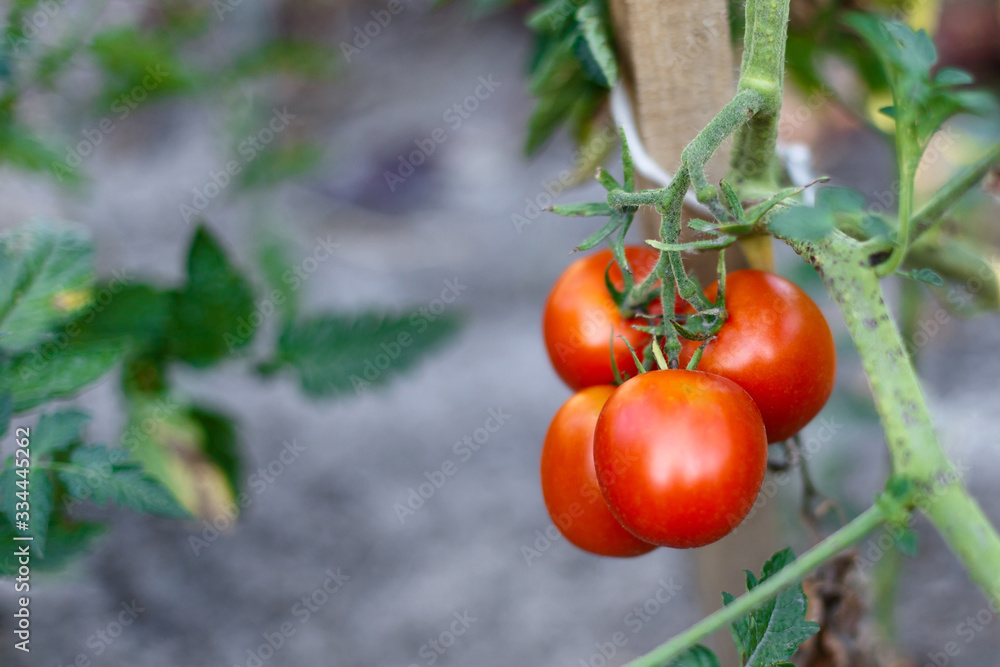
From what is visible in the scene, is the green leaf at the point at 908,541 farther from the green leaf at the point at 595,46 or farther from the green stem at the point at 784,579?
the green leaf at the point at 595,46

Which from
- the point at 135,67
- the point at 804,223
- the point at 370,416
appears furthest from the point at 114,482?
the point at 370,416

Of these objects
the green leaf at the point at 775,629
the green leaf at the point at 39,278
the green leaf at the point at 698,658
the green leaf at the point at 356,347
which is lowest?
the green leaf at the point at 356,347

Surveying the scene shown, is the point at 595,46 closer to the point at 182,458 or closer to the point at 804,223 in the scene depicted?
the point at 804,223

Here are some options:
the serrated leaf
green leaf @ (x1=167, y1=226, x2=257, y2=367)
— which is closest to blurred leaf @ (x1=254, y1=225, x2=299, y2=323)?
green leaf @ (x1=167, y1=226, x2=257, y2=367)

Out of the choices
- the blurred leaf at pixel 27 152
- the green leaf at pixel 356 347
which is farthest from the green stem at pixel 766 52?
the blurred leaf at pixel 27 152

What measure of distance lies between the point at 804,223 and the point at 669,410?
114 millimetres

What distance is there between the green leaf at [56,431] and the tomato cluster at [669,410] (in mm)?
369

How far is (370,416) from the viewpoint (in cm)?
171

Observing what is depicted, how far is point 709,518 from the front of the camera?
15.7 inches

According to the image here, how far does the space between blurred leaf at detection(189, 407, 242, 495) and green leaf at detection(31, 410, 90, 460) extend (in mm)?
297

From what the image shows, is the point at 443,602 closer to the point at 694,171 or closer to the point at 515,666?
the point at 515,666

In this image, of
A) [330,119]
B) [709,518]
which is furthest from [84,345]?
[330,119]

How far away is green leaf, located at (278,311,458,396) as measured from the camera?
84cm

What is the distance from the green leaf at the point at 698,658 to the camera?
0.45m
